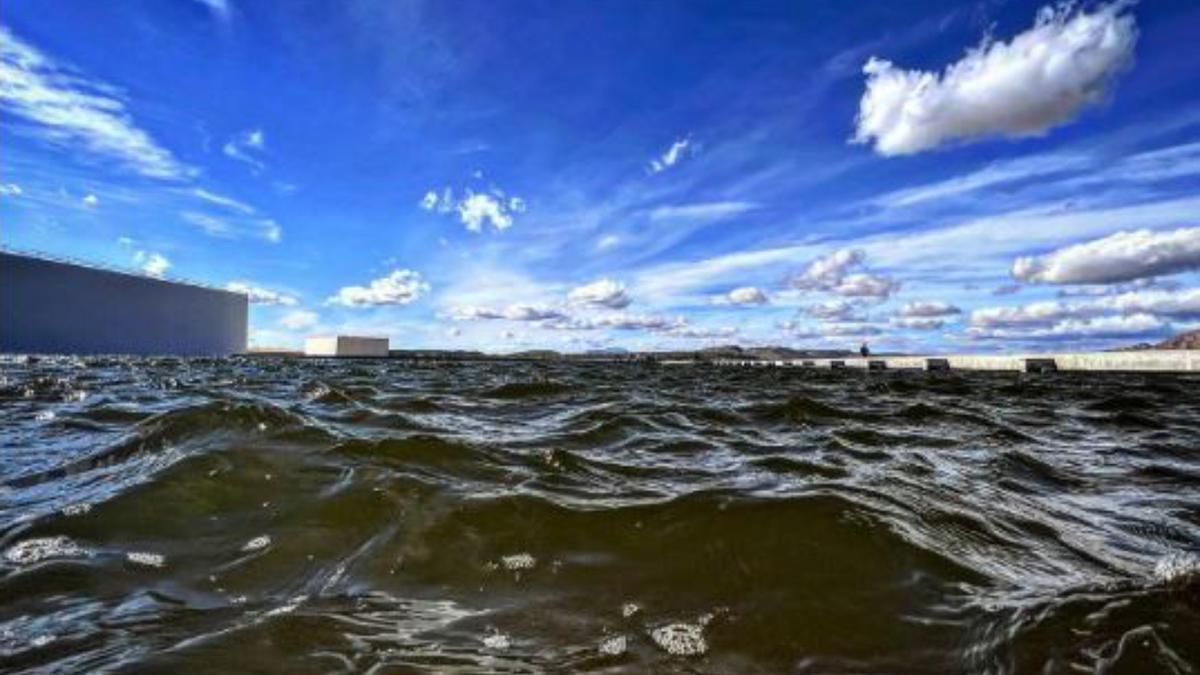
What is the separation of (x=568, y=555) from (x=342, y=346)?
12742 cm

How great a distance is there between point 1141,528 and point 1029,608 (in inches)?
89.9

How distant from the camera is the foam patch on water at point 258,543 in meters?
3.76

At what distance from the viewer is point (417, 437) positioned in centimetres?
675

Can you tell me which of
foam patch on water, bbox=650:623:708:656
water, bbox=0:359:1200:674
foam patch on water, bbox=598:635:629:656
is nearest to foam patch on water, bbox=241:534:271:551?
water, bbox=0:359:1200:674

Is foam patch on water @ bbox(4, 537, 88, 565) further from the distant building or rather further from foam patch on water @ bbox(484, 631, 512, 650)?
the distant building

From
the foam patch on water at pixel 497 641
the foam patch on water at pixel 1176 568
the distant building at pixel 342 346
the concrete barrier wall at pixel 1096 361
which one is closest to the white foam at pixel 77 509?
the foam patch on water at pixel 497 641

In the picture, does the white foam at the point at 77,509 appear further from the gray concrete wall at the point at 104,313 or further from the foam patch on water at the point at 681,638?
the gray concrete wall at the point at 104,313

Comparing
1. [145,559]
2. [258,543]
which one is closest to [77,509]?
[145,559]

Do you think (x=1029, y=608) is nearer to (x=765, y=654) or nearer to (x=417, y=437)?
(x=765, y=654)

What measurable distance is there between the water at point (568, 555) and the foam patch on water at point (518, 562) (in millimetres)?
16

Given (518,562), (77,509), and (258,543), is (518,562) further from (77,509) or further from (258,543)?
(77,509)

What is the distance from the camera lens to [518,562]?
370 cm

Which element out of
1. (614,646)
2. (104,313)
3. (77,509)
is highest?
(104,313)

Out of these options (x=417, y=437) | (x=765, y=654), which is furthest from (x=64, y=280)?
(x=765, y=654)
